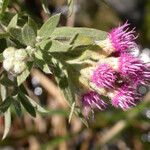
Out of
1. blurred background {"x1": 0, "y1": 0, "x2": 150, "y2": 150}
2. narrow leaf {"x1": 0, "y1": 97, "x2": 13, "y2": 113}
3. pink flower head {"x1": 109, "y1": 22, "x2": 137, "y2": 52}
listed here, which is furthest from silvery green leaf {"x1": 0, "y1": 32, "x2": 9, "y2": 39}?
blurred background {"x1": 0, "y1": 0, "x2": 150, "y2": 150}

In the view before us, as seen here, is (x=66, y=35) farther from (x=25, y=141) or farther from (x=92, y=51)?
(x=25, y=141)

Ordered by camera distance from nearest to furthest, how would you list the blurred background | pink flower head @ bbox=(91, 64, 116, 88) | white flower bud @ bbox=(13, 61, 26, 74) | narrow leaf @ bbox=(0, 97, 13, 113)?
1. white flower bud @ bbox=(13, 61, 26, 74)
2. pink flower head @ bbox=(91, 64, 116, 88)
3. narrow leaf @ bbox=(0, 97, 13, 113)
4. the blurred background

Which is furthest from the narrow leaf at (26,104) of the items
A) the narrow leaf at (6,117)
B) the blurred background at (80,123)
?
the blurred background at (80,123)

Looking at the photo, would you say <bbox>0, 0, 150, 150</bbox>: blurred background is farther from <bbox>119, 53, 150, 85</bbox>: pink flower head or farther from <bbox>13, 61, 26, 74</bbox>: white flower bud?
<bbox>13, 61, 26, 74</bbox>: white flower bud

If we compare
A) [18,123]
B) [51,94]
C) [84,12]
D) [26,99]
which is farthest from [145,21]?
[26,99]

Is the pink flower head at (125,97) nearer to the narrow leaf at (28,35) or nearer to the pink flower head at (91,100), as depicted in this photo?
the pink flower head at (91,100)

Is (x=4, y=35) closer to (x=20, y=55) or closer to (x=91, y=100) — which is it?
(x=20, y=55)

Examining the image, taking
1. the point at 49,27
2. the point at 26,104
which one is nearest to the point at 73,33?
the point at 49,27
